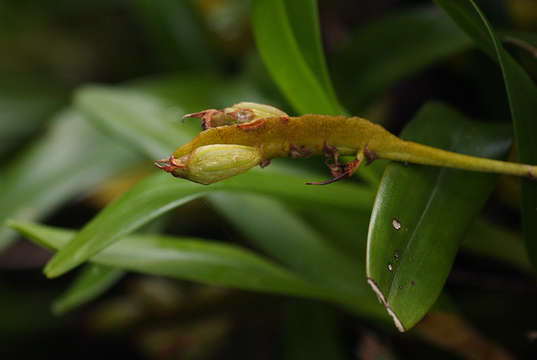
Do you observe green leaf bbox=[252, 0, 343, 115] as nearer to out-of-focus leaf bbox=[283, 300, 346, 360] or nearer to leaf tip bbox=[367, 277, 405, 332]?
leaf tip bbox=[367, 277, 405, 332]

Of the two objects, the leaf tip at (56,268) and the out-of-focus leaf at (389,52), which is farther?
the out-of-focus leaf at (389,52)

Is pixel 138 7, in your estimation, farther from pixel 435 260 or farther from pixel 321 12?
pixel 435 260

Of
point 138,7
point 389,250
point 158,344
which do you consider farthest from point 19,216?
point 389,250

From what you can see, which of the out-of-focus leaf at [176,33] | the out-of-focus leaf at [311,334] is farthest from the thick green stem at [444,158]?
the out-of-focus leaf at [176,33]

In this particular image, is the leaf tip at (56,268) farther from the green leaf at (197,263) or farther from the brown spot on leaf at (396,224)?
the brown spot on leaf at (396,224)

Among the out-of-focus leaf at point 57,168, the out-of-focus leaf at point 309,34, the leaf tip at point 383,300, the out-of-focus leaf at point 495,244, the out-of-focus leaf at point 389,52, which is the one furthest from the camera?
the out-of-focus leaf at point 57,168
